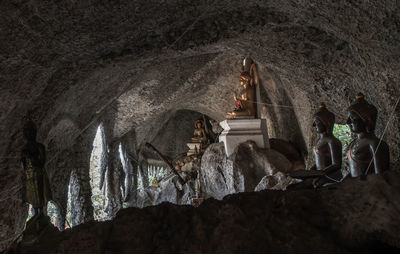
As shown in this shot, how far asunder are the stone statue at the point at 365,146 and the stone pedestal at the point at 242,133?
373 centimetres

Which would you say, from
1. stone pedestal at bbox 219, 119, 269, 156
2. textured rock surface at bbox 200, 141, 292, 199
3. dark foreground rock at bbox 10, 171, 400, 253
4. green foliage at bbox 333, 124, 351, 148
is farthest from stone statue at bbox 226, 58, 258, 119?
dark foreground rock at bbox 10, 171, 400, 253

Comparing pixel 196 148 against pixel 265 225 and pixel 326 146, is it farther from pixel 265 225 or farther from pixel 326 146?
pixel 265 225

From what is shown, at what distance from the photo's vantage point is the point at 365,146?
2.63 m

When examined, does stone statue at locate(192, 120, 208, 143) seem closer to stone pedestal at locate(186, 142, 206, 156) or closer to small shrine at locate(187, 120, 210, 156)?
small shrine at locate(187, 120, 210, 156)

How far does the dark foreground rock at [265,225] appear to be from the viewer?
1.89 metres

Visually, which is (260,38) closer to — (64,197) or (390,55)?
A: (390,55)

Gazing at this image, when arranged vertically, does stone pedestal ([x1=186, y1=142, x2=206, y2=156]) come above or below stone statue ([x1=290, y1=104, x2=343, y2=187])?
above

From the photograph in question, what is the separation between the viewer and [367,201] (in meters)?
1.94

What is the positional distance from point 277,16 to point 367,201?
237cm

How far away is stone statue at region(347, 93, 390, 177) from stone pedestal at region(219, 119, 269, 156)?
3.73m

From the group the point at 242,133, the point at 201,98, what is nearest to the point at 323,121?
the point at 242,133

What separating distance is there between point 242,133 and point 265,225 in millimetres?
4613

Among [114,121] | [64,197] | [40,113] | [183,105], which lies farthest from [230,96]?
[40,113]

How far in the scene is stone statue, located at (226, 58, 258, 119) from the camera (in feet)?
22.1
